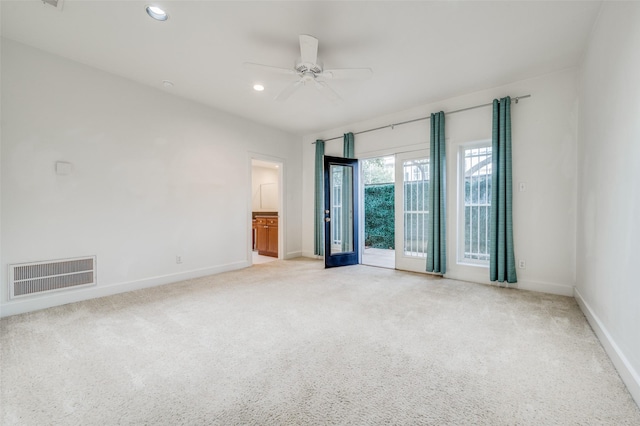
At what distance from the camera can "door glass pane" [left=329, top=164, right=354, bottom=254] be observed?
5277mm

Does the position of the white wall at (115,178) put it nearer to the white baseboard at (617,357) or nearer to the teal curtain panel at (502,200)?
the teal curtain panel at (502,200)

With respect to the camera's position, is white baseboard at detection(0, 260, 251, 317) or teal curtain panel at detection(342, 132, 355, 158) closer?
white baseboard at detection(0, 260, 251, 317)

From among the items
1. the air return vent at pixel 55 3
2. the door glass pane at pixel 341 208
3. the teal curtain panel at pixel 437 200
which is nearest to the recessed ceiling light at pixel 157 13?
the air return vent at pixel 55 3

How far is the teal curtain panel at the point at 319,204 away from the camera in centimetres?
580

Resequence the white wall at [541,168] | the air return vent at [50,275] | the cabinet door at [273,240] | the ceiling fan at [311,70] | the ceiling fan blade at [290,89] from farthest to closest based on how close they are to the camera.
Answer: the cabinet door at [273,240], the white wall at [541,168], the ceiling fan blade at [290,89], the air return vent at [50,275], the ceiling fan at [311,70]

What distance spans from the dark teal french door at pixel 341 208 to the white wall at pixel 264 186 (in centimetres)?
309

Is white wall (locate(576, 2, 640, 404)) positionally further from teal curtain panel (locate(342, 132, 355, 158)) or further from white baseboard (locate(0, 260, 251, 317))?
white baseboard (locate(0, 260, 251, 317))

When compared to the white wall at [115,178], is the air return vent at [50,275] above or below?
below

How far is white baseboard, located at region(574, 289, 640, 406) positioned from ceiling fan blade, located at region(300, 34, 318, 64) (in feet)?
10.3

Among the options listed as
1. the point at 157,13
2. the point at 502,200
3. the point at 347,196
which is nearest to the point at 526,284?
the point at 502,200

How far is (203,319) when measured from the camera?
8.55 ft

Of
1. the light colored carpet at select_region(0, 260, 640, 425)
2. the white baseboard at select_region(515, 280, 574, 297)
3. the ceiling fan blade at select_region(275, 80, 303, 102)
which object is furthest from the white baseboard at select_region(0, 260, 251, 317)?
the white baseboard at select_region(515, 280, 574, 297)

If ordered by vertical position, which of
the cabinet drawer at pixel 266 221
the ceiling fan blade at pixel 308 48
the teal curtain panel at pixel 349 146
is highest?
the ceiling fan blade at pixel 308 48

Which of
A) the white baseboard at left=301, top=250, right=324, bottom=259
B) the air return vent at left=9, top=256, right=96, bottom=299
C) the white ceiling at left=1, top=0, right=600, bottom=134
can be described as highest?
the white ceiling at left=1, top=0, right=600, bottom=134
